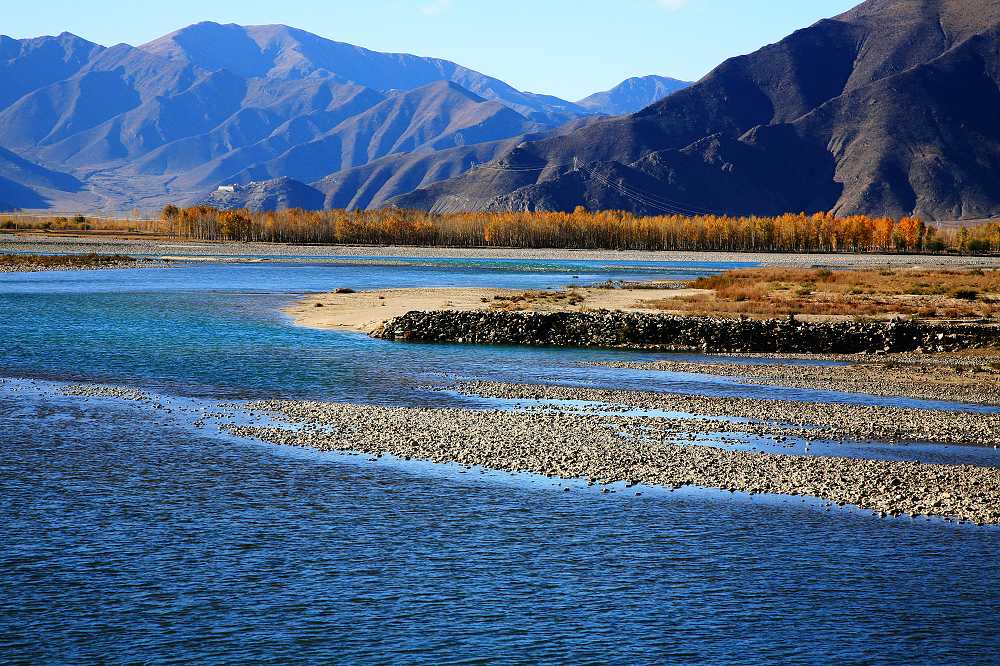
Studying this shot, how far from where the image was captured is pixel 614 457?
2470 cm

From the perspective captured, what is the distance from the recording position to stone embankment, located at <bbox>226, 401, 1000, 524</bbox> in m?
21.6

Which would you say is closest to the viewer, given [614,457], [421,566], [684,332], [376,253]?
[421,566]

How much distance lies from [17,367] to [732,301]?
43.9m

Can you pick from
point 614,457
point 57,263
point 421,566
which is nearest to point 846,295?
point 614,457

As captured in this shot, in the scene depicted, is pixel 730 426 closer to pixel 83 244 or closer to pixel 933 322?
pixel 933 322

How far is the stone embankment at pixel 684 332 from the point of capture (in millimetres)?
47875

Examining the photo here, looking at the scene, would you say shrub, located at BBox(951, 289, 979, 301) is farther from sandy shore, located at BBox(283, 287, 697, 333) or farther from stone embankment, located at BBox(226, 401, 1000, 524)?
stone embankment, located at BBox(226, 401, 1000, 524)

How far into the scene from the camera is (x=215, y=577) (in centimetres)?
1661

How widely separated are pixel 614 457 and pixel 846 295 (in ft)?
182

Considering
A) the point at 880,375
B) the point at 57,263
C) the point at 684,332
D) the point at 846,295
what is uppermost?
the point at 57,263

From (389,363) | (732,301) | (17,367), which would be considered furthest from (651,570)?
(732,301)

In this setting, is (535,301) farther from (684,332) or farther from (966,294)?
(966,294)

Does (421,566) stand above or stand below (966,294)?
below

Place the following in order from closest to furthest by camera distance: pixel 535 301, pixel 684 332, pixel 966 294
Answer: pixel 684 332, pixel 535 301, pixel 966 294
